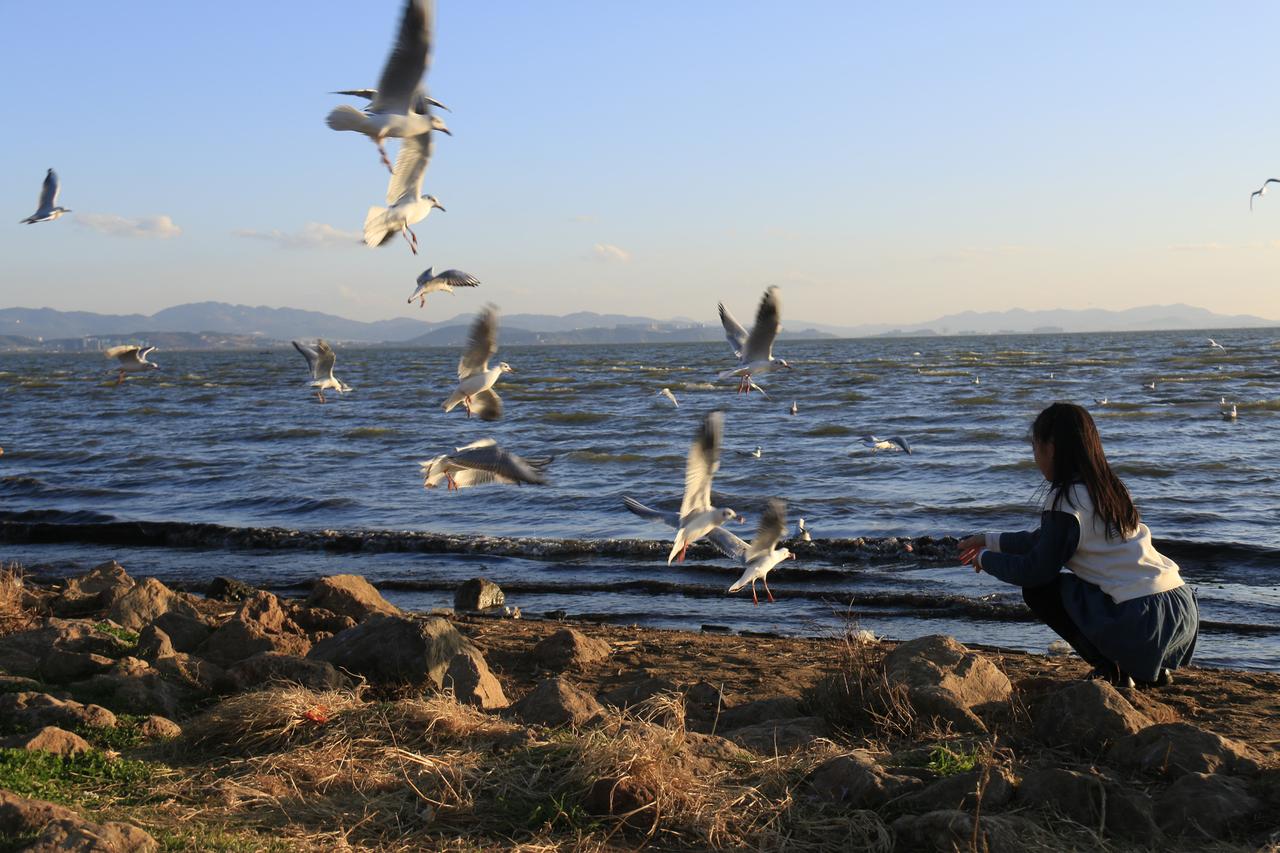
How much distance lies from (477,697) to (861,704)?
67.8 inches

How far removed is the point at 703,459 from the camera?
7141 mm

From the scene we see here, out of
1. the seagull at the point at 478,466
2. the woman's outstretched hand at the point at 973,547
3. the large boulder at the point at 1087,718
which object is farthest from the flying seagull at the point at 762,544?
the large boulder at the point at 1087,718

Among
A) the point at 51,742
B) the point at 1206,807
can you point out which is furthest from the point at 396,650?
the point at 1206,807

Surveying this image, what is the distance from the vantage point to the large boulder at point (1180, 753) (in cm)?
377

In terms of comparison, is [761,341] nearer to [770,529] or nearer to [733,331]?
[733,331]

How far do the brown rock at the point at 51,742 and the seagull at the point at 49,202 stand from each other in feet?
39.5

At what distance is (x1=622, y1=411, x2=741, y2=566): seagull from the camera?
710 cm

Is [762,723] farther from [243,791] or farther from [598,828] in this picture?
[243,791]

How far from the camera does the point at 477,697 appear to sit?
206 inches

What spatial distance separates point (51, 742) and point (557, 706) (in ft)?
6.16

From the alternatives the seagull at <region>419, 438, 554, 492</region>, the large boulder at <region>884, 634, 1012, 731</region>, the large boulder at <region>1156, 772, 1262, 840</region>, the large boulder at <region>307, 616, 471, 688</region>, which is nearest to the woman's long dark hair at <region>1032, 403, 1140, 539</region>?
the large boulder at <region>884, 634, 1012, 731</region>

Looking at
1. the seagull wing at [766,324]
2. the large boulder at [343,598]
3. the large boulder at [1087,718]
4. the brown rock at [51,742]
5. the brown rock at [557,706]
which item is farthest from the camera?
the seagull wing at [766,324]

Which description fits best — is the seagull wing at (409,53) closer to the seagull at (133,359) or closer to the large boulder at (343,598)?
the large boulder at (343,598)

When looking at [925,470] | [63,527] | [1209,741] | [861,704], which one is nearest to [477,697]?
[861,704]
